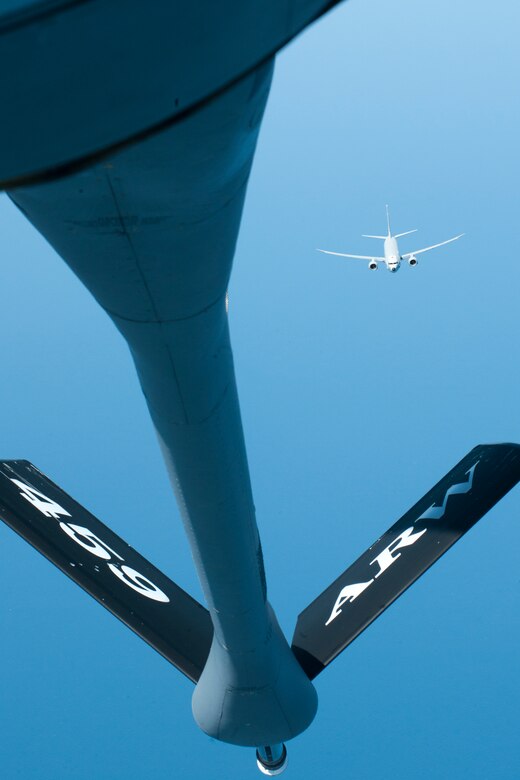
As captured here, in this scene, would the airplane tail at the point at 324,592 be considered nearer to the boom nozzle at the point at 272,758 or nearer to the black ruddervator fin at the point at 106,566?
the black ruddervator fin at the point at 106,566

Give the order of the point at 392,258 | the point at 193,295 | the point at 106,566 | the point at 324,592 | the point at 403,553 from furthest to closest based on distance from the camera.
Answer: the point at 392,258, the point at 324,592, the point at 403,553, the point at 106,566, the point at 193,295

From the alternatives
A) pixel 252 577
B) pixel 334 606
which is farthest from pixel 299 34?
pixel 334 606

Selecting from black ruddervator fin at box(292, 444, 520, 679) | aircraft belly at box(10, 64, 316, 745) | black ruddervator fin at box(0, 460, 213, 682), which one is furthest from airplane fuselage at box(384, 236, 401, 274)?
aircraft belly at box(10, 64, 316, 745)

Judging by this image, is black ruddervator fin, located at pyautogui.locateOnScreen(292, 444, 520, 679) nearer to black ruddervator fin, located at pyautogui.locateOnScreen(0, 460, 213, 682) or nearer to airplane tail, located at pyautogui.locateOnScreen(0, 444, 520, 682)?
airplane tail, located at pyautogui.locateOnScreen(0, 444, 520, 682)

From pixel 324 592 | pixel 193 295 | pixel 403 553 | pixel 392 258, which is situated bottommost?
pixel 193 295

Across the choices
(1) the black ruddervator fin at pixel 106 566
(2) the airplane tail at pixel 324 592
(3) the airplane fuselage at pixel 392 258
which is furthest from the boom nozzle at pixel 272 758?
(3) the airplane fuselage at pixel 392 258

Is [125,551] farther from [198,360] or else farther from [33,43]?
[33,43]

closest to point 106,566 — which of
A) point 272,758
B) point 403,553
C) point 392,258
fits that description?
point 403,553

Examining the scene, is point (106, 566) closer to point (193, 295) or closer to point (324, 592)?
point (324, 592)
